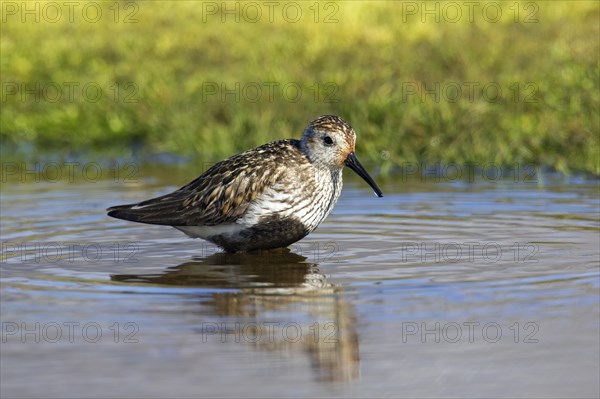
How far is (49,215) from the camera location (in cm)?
1241

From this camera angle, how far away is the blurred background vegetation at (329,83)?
15.8 meters

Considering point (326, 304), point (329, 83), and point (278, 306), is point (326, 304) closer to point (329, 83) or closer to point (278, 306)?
point (278, 306)

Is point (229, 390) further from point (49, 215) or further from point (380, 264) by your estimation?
point (49, 215)

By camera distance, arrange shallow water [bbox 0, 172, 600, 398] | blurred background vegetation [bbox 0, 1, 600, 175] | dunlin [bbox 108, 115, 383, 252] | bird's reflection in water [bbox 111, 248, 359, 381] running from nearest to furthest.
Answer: shallow water [bbox 0, 172, 600, 398] → bird's reflection in water [bbox 111, 248, 359, 381] → dunlin [bbox 108, 115, 383, 252] → blurred background vegetation [bbox 0, 1, 600, 175]

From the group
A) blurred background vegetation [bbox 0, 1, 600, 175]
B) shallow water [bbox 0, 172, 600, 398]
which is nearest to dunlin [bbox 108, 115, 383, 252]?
shallow water [bbox 0, 172, 600, 398]

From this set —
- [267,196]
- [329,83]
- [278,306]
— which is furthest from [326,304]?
[329,83]

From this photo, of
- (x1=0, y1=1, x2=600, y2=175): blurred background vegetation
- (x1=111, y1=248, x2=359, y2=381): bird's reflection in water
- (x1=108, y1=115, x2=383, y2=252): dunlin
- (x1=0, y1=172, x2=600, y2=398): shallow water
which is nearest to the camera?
(x1=0, y1=172, x2=600, y2=398): shallow water

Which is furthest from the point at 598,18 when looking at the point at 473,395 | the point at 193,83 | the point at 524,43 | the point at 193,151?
the point at 473,395

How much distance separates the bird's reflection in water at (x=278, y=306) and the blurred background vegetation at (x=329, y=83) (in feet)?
16.9

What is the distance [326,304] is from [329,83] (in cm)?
1004

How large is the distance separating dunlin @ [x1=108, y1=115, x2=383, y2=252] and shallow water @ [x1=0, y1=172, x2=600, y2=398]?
247 millimetres

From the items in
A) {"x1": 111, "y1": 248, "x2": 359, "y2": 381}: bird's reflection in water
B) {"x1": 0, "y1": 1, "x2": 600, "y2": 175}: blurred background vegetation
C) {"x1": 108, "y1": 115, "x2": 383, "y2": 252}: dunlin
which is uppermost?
{"x1": 0, "y1": 1, "x2": 600, "y2": 175}: blurred background vegetation

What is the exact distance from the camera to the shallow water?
6516mm

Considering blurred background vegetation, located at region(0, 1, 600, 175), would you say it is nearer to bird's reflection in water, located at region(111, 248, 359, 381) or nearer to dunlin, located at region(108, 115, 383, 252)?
dunlin, located at region(108, 115, 383, 252)
